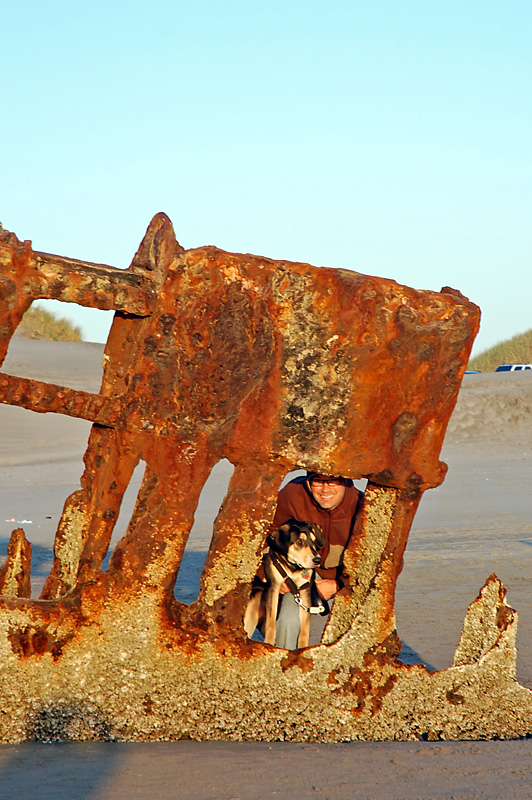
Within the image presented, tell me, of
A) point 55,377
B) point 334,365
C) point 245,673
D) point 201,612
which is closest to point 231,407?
point 334,365

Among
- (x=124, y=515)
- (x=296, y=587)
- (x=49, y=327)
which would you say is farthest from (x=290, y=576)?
(x=49, y=327)

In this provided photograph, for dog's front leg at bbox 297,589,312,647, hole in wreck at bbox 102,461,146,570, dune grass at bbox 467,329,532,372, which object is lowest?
hole in wreck at bbox 102,461,146,570

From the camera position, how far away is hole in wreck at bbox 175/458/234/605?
20.9ft

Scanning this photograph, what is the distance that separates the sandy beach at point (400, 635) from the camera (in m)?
2.61

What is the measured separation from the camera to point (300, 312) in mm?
3105

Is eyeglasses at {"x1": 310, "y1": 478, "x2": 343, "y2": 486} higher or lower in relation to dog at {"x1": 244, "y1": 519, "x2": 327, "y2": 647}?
higher

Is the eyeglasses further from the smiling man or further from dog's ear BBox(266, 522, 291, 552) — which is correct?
dog's ear BBox(266, 522, 291, 552)

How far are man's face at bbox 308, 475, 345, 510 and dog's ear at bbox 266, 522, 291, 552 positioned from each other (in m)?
0.23

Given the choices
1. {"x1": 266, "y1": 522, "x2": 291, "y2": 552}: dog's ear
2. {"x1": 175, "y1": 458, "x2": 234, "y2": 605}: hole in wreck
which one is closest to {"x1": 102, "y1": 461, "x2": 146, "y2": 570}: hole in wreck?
{"x1": 175, "y1": 458, "x2": 234, "y2": 605}: hole in wreck

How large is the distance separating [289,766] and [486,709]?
0.96m

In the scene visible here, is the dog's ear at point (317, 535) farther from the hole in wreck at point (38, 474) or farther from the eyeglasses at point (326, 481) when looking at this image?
the hole in wreck at point (38, 474)

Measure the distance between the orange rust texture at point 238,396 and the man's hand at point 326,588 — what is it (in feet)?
3.21

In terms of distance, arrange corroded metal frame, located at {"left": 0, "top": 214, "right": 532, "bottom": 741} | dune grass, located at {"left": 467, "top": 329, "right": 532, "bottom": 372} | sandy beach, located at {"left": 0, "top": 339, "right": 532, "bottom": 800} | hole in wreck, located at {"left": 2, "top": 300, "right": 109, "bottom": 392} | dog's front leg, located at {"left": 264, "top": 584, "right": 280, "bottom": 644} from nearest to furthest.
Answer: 1. sandy beach, located at {"left": 0, "top": 339, "right": 532, "bottom": 800}
2. corroded metal frame, located at {"left": 0, "top": 214, "right": 532, "bottom": 741}
3. dog's front leg, located at {"left": 264, "top": 584, "right": 280, "bottom": 644}
4. hole in wreck, located at {"left": 2, "top": 300, "right": 109, "bottom": 392}
5. dune grass, located at {"left": 467, "top": 329, "right": 532, "bottom": 372}

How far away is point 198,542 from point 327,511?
14.7 ft
